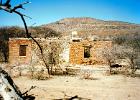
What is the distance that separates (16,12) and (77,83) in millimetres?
8595

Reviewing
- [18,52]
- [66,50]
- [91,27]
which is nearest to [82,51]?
[66,50]

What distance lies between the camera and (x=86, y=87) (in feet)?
44.0

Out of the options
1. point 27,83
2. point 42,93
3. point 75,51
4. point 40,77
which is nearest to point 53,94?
point 42,93

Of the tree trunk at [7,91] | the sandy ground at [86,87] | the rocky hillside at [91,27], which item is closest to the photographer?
the tree trunk at [7,91]

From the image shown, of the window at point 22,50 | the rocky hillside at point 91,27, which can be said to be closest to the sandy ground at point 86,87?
the window at point 22,50

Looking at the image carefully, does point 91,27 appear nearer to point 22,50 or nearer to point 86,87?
point 22,50

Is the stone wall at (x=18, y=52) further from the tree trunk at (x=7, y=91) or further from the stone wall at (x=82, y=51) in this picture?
the tree trunk at (x=7, y=91)

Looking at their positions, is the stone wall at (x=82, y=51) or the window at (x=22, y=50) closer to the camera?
the stone wall at (x=82, y=51)

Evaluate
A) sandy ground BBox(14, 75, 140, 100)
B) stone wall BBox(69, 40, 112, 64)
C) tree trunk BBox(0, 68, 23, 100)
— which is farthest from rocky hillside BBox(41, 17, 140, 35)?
tree trunk BBox(0, 68, 23, 100)

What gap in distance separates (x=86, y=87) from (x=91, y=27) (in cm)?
5152

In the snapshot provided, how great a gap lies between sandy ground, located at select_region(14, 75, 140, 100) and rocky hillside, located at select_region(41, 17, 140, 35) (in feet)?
122

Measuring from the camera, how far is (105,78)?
658 inches

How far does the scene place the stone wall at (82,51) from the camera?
24391mm

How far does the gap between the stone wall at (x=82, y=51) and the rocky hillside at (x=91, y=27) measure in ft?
91.2
